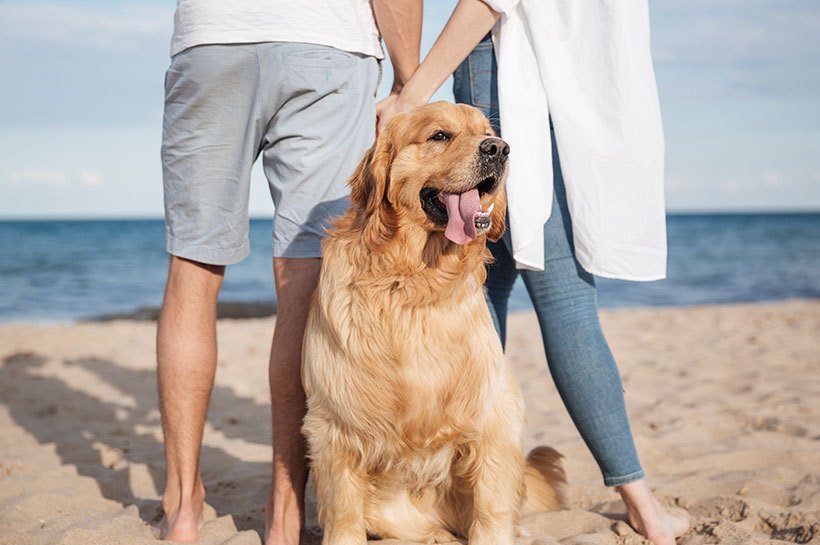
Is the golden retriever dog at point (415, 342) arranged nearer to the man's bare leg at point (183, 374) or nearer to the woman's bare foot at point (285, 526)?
the woman's bare foot at point (285, 526)

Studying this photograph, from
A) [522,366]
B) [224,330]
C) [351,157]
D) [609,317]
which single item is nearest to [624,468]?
[351,157]

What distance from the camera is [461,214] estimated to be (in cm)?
239

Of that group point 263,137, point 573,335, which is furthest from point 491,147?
point 263,137

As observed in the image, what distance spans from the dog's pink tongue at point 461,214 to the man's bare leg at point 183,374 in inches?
41.2

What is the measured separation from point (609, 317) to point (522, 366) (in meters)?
3.49

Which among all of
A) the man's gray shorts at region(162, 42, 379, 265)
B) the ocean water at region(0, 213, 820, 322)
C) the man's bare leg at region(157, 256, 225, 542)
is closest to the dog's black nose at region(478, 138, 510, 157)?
the man's gray shorts at region(162, 42, 379, 265)

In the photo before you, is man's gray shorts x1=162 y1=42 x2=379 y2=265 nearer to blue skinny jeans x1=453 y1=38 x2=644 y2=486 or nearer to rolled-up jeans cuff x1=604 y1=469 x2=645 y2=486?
blue skinny jeans x1=453 y1=38 x2=644 y2=486

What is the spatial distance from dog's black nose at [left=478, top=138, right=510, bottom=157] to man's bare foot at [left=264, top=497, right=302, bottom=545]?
1453mm

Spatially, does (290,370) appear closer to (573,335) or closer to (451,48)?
(573,335)

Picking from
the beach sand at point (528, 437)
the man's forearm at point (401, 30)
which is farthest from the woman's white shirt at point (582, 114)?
the beach sand at point (528, 437)

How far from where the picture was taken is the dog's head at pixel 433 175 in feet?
7.80

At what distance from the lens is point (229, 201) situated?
277 cm

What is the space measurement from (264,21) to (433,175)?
2.70ft

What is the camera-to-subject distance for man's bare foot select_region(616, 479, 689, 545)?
2668mm
